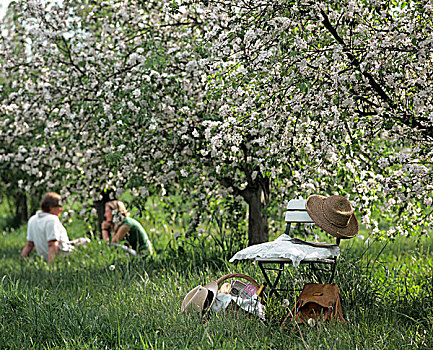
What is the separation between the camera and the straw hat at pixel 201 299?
14.4ft

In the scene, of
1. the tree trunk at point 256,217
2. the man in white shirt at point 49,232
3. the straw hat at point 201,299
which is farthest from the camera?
the man in white shirt at point 49,232

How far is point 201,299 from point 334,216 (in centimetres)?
126

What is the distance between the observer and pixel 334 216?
4.46 metres

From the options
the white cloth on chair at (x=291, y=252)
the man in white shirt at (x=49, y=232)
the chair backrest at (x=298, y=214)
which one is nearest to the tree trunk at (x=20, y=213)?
the man in white shirt at (x=49, y=232)

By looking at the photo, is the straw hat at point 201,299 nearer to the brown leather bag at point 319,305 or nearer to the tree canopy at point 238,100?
the brown leather bag at point 319,305

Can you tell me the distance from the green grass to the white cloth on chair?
503 millimetres

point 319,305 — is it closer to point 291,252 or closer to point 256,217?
point 291,252

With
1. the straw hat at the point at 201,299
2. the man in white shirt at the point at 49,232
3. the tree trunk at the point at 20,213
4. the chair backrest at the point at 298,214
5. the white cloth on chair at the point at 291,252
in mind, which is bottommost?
the tree trunk at the point at 20,213

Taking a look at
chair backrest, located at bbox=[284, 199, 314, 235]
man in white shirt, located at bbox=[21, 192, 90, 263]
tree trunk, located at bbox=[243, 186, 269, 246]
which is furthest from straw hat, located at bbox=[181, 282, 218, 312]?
man in white shirt, located at bbox=[21, 192, 90, 263]

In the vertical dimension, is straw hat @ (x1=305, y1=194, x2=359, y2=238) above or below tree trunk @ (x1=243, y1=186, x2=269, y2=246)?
above

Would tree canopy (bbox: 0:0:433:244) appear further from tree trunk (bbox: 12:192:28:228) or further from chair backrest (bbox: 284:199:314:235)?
tree trunk (bbox: 12:192:28:228)

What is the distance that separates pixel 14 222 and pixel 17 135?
8149 mm

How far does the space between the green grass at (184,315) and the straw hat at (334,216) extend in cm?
65

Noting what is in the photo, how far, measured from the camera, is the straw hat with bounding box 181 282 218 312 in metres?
4.40
